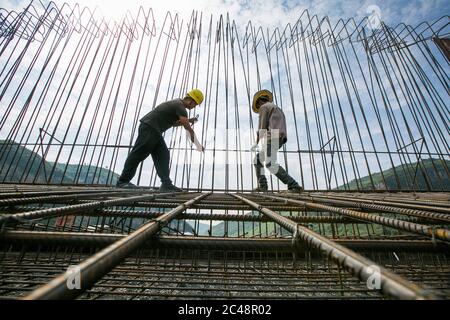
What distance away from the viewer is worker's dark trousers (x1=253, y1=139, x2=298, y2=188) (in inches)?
145

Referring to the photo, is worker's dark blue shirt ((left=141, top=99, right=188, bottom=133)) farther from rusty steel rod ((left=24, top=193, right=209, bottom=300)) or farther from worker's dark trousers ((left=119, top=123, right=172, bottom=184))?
rusty steel rod ((left=24, top=193, right=209, bottom=300))

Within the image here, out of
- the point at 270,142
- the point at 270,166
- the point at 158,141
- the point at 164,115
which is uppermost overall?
the point at 164,115

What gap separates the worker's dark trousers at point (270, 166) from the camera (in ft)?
12.1

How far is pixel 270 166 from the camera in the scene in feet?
12.5

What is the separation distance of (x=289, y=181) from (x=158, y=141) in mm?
2115

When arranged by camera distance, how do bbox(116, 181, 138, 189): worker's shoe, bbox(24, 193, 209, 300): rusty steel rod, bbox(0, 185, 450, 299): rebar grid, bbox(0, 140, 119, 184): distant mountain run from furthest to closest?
bbox(0, 140, 119, 184): distant mountain → bbox(116, 181, 138, 189): worker's shoe → bbox(0, 185, 450, 299): rebar grid → bbox(24, 193, 209, 300): rusty steel rod

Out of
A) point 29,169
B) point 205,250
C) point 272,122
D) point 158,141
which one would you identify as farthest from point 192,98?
point 205,250

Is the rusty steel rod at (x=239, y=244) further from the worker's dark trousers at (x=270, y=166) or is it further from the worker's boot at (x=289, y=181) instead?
the worker's dark trousers at (x=270, y=166)

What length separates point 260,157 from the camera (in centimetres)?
404

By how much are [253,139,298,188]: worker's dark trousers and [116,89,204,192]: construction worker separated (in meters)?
1.06

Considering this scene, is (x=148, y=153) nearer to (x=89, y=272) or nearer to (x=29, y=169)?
(x=29, y=169)

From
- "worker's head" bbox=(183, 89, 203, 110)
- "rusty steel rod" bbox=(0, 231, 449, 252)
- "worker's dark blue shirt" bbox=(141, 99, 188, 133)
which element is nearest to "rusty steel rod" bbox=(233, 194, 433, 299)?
"rusty steel rod" bbox=(0, 231, 449, 252)

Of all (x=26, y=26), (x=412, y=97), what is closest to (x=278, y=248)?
(x=412, y=97)

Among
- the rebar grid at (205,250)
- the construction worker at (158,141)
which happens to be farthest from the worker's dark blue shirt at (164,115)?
the rebar grid at (205,250)
